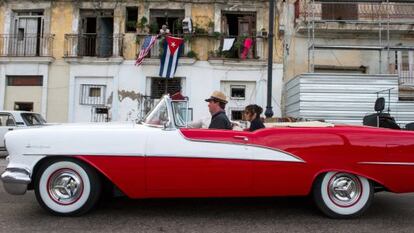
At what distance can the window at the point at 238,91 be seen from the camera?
70.8ft

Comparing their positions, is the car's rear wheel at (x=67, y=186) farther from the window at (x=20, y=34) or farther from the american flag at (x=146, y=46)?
the window at (x=20, y=34)

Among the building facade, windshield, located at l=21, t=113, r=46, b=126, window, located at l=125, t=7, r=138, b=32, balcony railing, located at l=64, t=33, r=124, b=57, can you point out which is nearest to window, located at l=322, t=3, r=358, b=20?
the building facade

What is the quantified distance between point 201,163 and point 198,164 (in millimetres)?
37

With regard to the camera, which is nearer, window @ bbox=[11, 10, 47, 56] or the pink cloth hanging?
the pink cloth hanging

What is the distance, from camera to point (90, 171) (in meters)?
5.84

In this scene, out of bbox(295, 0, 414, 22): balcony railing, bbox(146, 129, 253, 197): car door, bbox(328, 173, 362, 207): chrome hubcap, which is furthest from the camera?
bbox(295, 0, 414, 22): balcony railing

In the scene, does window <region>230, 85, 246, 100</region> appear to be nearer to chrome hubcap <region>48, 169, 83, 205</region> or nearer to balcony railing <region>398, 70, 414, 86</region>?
balcony railing <region>398, 70, 414, 86</region>

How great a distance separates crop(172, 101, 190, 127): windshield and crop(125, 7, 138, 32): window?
16001mm

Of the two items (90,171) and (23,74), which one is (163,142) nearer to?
(90,171)

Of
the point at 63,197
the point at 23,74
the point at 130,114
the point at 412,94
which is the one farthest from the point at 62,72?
the point at 63,197

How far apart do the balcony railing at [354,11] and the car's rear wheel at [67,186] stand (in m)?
16.7

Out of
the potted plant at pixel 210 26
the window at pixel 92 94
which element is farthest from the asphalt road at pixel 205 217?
the potted plant at pixel 210 26

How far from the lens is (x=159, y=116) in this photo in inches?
241

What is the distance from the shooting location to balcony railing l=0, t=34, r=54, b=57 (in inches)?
861
